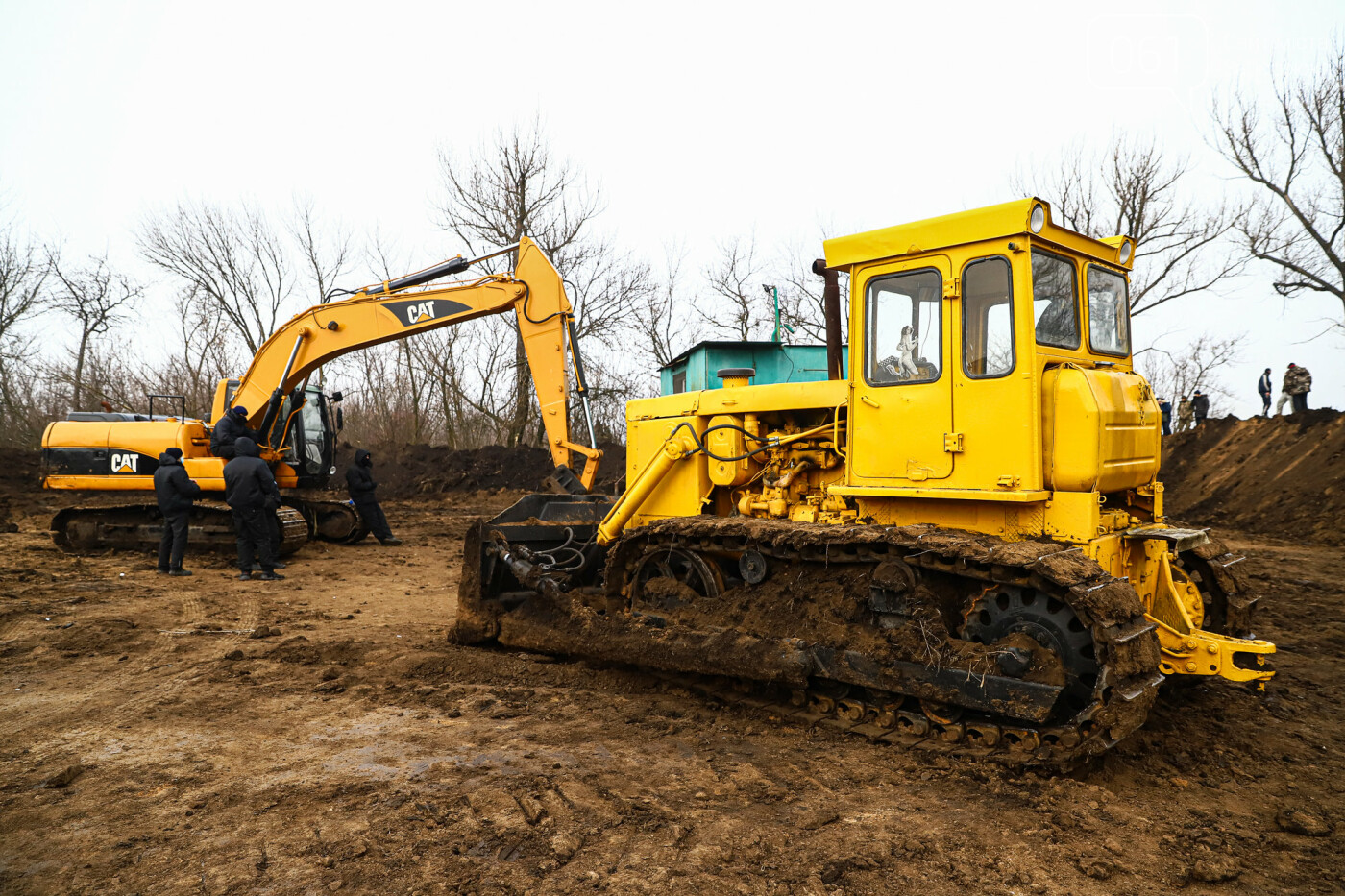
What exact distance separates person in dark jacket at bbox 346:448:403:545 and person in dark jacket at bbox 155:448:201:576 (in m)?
3.01

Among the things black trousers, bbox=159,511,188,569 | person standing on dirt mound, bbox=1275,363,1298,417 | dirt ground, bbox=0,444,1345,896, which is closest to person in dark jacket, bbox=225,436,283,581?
black trousers, bbox=159,511,188,569

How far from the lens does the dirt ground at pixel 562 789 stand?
11.1 ft

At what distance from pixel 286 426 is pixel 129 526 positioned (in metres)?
2.81

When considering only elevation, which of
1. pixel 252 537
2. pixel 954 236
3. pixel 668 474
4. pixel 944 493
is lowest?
pixel 252 537

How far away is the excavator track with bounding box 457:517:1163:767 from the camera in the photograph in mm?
4234

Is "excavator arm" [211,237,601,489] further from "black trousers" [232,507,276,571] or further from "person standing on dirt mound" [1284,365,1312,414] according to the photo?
"person standing on dirt mound" [1284,365,1312,414]

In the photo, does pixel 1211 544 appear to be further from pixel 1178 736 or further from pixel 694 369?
pixel 694 369

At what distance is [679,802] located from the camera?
13.4 ft

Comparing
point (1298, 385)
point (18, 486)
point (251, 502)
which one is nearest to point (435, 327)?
point (251, 502)

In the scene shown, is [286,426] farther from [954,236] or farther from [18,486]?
[954,236]

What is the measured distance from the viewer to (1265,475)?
17.6 meters

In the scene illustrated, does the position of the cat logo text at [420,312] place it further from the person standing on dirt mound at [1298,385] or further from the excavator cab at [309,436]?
the person standing on dirt mound at [1298,385]

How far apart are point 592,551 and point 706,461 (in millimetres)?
1588

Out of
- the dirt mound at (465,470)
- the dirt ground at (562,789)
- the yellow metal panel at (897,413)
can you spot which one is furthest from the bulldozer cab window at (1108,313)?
the dirt mound at (465,470)
